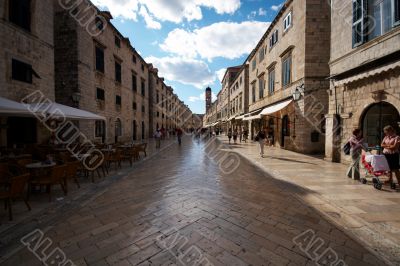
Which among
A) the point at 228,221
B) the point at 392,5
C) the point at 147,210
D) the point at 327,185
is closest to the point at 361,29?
the point at 392,5

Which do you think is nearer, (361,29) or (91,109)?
(361,29)

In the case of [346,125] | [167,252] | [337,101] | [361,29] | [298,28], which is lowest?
[167,252]

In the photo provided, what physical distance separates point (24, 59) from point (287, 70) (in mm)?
14694

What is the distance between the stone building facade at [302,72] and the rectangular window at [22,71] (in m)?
13.1

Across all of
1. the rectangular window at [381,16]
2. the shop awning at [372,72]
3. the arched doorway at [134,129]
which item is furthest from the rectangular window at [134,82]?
the rectangular window at [381,16]

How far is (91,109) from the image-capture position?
1411 centimetres

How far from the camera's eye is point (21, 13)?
9117 mm

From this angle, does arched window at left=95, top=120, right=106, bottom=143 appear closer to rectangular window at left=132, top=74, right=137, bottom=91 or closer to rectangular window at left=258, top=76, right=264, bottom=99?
rectangular window at left=132, top=74, right=137, bottom=91

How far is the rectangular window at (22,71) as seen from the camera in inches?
342

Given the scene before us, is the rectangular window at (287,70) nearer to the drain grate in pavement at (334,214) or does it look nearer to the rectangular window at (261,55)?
the rectangular window at (261,55)

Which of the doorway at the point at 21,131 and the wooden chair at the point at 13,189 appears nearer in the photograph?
the wooden chair at the point at 13,189

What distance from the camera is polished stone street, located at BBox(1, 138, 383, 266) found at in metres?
2.52

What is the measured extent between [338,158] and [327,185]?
439cm

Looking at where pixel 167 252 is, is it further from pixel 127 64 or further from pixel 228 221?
pixel 127 64
